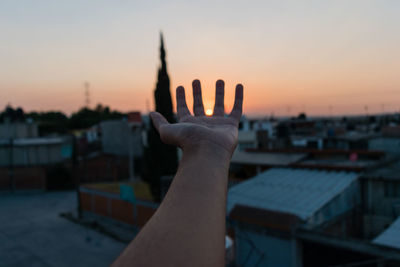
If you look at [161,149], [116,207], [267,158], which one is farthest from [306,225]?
[116,207]

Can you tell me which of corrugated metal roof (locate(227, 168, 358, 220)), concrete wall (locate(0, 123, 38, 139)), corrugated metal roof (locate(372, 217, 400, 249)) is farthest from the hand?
concrete wall (locate(0, 123, 38, 139))

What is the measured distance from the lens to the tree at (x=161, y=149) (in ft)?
58.6

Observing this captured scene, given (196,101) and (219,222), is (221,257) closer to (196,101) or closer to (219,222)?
(219,222)

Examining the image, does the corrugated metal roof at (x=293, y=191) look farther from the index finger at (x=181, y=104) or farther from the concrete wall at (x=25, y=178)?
the concrete wall at (x=25, y=178)

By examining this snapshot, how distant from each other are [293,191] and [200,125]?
11103 mm

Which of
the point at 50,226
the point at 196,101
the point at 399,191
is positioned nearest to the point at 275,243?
the point at 399,191

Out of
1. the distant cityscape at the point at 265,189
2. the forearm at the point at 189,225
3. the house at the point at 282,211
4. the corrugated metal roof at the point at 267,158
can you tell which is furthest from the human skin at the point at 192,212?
the corrugated metal roof at the point at 267,158

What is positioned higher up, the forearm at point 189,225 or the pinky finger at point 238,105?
the pinky finger at point 238,105

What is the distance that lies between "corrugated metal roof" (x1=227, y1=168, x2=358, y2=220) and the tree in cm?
554

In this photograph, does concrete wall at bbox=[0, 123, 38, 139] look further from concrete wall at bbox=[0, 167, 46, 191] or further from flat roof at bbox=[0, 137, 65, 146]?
concrete wall at bbox=[0, 167, 46, 191]

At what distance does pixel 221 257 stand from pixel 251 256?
10.5 meters

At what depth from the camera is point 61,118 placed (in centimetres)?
5231

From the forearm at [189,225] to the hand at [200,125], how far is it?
0.67 ft

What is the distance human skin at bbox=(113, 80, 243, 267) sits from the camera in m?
1.20
